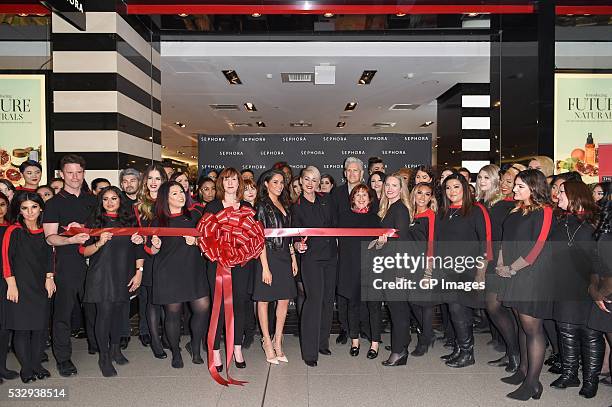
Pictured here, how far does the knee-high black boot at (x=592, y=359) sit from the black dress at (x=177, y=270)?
8.69 ft

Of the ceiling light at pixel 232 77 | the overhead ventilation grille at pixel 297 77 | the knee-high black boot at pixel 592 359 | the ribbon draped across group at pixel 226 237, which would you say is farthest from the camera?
the overhead ventilation grille at pixel 297 77

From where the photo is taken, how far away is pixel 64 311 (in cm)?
415

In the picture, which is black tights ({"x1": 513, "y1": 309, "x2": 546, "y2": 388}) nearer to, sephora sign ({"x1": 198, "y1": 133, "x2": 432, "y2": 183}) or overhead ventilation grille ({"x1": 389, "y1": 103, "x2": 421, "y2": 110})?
sephora sign ({"x1": 198, "y1": 133, "x2": 432, "y2": 183})

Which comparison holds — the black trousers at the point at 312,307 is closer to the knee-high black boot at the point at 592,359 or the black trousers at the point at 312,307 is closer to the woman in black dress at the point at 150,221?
the woman in black dress at the point at 150,221

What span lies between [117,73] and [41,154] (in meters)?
1.37

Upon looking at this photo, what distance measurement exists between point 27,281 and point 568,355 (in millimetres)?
3647

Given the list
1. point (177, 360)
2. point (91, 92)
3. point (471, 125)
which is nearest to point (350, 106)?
point (471, 125)

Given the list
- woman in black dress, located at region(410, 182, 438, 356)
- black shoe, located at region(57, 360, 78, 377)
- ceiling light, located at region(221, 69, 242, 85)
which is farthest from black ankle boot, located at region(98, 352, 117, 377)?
ceiling light, located at region(221, 69, 242, 85)

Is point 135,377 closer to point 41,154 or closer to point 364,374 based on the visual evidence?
point 364,374

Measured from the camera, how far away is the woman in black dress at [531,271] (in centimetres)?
348

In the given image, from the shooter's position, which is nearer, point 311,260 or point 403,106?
point 311,260

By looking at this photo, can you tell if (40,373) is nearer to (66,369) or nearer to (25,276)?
(66,369)

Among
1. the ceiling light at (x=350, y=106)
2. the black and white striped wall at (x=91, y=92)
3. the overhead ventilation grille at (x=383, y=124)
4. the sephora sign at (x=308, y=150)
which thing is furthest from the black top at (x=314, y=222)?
the overhead ventilation grille at (x=383, y=124)

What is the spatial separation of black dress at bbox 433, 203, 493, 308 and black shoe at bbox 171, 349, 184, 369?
2.02 metres
